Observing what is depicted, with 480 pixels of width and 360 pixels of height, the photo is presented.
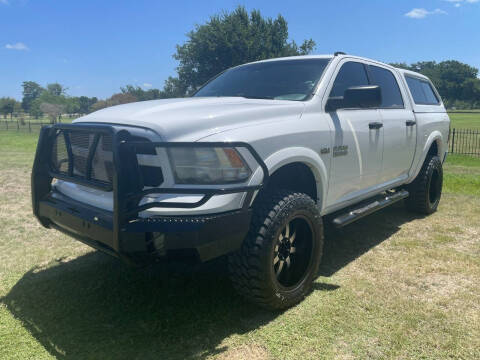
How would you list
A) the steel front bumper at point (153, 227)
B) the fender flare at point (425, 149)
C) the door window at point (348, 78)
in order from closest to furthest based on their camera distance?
the steel front bumper at point (153, 227)
the door window at point (348, 78)
the fender flare at point (425, 149)

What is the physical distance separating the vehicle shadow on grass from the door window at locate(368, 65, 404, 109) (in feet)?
6.03

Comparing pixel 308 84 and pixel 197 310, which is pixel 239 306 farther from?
pixel 308 84

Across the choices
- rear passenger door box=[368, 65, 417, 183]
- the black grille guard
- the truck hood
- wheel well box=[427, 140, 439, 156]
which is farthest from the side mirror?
wheel well box=[427, 140, 439, 156]

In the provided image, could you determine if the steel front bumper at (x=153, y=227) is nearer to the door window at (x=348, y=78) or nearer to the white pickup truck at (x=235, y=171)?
the white pickup truck at (x=235, y=171)

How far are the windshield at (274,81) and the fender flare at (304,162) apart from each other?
59 centimetres

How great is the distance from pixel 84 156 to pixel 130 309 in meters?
1.19

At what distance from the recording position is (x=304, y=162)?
9.85ft

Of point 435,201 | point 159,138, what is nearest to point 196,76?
point 435,201

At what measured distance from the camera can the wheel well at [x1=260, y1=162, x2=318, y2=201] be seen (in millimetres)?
3162

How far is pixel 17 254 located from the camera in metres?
4.01

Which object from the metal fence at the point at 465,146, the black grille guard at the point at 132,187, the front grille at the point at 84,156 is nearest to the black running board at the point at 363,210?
the black grille guard at the point at 132,187

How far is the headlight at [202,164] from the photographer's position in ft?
7.73

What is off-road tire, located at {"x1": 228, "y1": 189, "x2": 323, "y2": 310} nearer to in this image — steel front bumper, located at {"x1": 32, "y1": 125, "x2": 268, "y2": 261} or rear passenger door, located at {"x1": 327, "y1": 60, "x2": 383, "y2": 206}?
steel front bumper, located at {"x1": 32, "y1": 125, "x2": 268, "y2": 261}

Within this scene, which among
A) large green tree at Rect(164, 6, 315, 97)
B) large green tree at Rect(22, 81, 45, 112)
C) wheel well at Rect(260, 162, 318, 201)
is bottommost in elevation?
wheel well at Rect(260, 162, 318, 201)
